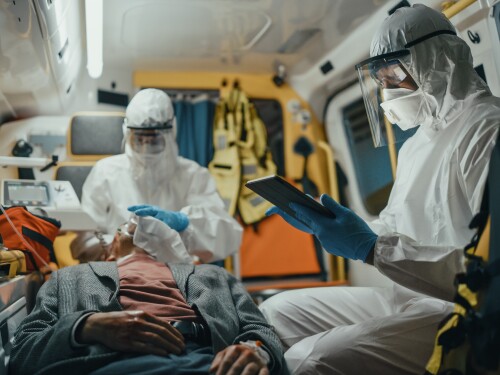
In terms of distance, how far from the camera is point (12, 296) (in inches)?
83.6

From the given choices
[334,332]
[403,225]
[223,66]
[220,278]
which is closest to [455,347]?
[334,332]

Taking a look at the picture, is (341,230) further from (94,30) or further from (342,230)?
(94,30)

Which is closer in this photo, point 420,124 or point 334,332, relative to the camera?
point 334,332

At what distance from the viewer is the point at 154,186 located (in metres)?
3.76

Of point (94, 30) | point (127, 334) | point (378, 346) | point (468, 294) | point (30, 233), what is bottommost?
point (378, 346)

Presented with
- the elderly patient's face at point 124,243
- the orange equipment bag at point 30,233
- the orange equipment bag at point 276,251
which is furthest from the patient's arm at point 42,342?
the orange equipment bag at point 276,251

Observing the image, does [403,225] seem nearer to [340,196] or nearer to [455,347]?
[455,347]

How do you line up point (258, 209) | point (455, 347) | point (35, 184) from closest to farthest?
1. point (455, 347)
2. point (35, 184)
3. point (258, 209)

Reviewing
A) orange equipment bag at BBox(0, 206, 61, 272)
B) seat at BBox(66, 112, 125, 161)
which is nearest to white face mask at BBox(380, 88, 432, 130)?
orange equipment bag at BBox(0, 206, 61, 272)

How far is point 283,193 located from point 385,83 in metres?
0.77

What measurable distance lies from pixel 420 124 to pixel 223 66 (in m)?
2.77

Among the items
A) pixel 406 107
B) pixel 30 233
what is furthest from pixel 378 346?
pixel 30 233

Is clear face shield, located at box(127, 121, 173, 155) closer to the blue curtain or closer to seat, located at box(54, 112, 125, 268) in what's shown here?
seat, located at box(54, 112, 125, 268)

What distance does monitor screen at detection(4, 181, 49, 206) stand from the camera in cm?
291
